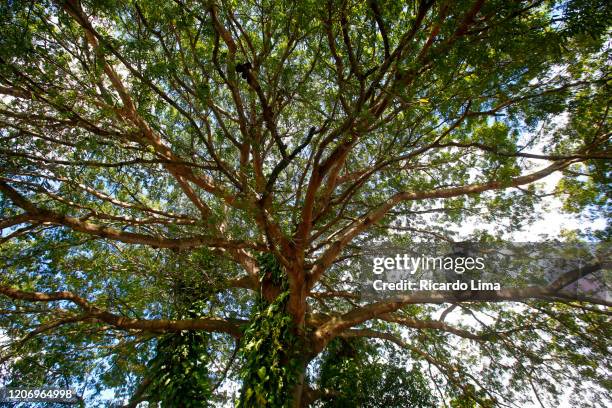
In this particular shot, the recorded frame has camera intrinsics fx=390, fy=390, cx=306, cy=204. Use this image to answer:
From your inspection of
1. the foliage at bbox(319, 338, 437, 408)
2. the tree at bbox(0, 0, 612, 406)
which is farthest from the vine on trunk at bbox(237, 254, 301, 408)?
the foliage at bbox(319, 338, 437, 408)

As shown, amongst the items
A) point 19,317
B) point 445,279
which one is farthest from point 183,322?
point 445,279

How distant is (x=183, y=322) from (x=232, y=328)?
80 centimetres

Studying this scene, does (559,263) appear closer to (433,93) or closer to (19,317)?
(433,93)

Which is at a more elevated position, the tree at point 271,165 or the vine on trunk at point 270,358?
the tree at point 271,165

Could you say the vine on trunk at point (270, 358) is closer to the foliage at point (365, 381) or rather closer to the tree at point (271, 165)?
the tree at point (271, 165)

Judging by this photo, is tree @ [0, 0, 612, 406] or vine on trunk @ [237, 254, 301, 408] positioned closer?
tree @ [0, 0, 612, 406]

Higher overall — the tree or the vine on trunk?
the tree

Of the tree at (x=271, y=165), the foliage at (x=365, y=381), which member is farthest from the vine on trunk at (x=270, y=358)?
the foliage at (x=365, y=381)

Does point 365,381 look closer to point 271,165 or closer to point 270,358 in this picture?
point 270,358

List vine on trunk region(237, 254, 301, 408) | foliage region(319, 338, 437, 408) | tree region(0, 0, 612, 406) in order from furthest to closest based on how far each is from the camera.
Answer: foliage region(319, 338, 437, 408) < vine on trunk region(237, 254, 301, 408) < tree region(0, 0, 612, 406)

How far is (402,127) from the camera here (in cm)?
513

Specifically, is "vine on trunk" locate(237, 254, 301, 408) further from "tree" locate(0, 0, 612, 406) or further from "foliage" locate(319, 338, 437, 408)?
"foliage" locate(319, 338, 437, 408)

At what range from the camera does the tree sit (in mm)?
3768

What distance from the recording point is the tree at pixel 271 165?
3.77m
